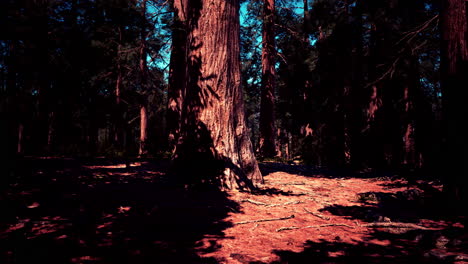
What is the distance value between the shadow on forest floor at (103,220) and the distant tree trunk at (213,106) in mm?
536

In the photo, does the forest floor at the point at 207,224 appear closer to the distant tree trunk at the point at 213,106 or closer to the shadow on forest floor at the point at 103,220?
the shadow on forest floor at the point at 103,220

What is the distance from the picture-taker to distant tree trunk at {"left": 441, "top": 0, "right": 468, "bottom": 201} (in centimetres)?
396

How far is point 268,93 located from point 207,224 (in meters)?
9.62

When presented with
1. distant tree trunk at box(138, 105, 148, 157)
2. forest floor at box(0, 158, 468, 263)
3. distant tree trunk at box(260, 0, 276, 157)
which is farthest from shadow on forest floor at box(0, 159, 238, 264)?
distant tree trunk at box(260, 0, 276, 157)

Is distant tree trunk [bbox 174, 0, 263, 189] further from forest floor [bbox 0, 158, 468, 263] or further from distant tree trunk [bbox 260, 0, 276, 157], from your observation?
distant tree trunk [bbox 260, 0, 276, 157]

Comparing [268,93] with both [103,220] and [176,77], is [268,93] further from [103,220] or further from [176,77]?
[103,220]

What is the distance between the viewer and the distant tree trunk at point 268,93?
468 inches

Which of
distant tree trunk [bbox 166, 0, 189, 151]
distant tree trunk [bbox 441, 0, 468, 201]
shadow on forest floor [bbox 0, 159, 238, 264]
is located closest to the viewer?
shadow on forest floor [bbox 0, 159, 238, 264]

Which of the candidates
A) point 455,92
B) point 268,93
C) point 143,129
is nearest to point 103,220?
point 455,92

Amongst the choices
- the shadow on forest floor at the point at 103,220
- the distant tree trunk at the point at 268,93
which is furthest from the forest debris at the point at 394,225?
the distant tree trunk at the point at 268,93

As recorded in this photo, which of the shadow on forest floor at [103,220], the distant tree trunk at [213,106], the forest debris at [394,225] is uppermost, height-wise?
the distant tree trunk at [213,106]

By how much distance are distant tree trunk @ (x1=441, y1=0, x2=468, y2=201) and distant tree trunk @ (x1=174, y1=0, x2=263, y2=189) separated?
3641 mm

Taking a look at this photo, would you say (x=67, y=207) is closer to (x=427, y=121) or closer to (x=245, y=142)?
(x=245, y=142)

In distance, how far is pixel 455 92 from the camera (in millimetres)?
4066
